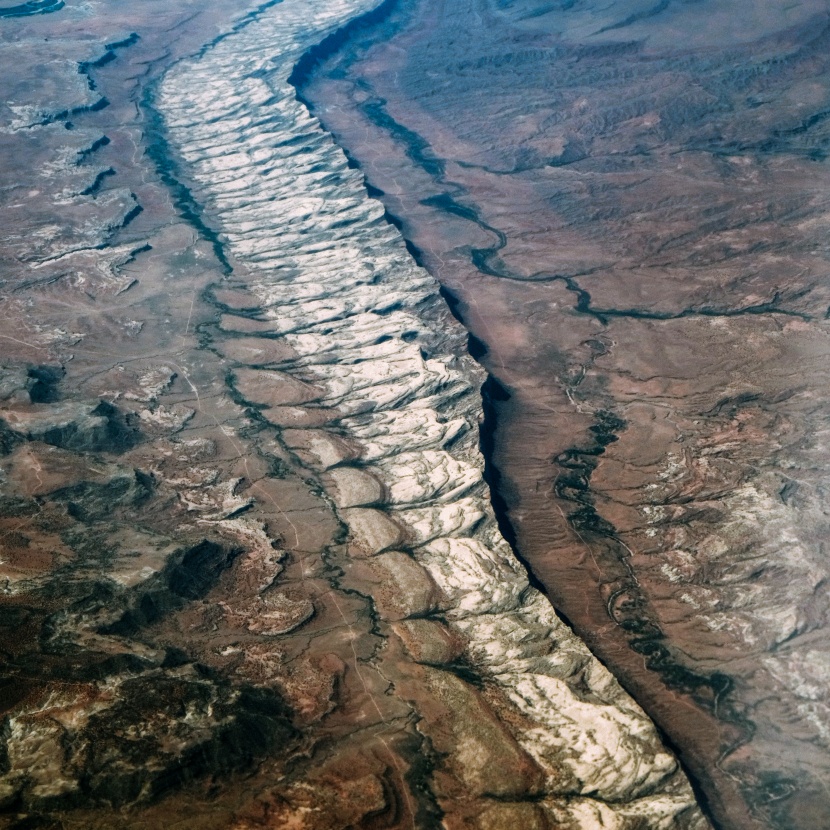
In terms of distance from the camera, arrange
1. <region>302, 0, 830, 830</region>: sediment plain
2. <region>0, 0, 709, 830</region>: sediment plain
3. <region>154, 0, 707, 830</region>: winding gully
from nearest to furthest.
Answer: <region>0, 0, 709, 830</region>: sediment plain, <region>154, 0, 707, 830</region>: winding gully, <region>302, 0, 830, 830</region>: sediment plain

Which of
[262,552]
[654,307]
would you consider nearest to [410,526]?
[262,552]

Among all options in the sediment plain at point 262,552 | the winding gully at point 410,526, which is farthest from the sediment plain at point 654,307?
the sediment plain at point 262,552

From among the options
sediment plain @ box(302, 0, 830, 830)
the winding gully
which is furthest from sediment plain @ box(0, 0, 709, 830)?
sediment plain @ box(302, 0, 830, 830)

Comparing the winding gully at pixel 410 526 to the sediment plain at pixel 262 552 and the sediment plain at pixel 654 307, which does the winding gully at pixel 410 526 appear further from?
the sediment plain at pixel 654 307

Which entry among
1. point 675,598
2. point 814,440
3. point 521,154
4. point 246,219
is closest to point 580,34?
point 521,154

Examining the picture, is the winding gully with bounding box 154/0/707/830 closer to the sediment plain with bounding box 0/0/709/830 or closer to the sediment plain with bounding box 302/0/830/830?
the sediment plain with bounding box 0/0/709/830

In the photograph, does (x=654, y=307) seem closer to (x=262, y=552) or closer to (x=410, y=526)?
(x=410, y=526)

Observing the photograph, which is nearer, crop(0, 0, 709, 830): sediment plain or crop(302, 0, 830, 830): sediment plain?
crop(0, 0, 709, 830): sediment plain

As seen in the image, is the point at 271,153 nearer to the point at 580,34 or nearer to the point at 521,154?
the point at 521,154
